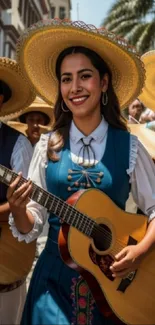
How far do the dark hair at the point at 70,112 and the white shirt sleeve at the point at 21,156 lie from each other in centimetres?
38

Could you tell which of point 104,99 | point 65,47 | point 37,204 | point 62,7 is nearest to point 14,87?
point 65,47

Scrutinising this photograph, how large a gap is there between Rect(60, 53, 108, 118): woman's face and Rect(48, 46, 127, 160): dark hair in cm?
4

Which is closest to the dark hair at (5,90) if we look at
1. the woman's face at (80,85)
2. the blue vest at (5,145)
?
the blue vest at (5,145)

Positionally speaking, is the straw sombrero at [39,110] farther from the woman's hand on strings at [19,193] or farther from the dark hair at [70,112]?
the woman's hand on strings at [19,193]

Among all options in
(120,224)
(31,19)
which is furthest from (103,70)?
(31,19)

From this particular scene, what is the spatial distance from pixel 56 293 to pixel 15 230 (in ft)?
1.09

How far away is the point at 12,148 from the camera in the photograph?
2.65 m

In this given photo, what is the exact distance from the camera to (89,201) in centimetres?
200

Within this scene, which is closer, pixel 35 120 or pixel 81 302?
pixel 81 302

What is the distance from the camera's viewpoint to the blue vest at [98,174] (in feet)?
6.72

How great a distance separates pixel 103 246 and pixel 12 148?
0.87 meters

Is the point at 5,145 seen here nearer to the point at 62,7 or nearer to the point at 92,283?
the point at 92,283

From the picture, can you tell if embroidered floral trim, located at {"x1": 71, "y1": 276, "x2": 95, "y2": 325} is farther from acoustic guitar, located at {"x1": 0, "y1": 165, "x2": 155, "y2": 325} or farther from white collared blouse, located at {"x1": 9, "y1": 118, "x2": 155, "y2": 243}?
white collared blouse, located at {"x1": 9, "y1": 118, "x2": 155, "y2": 243}

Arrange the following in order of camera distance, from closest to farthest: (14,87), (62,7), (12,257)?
1. (12,257)
2. (14,87)
3. (62,7)
